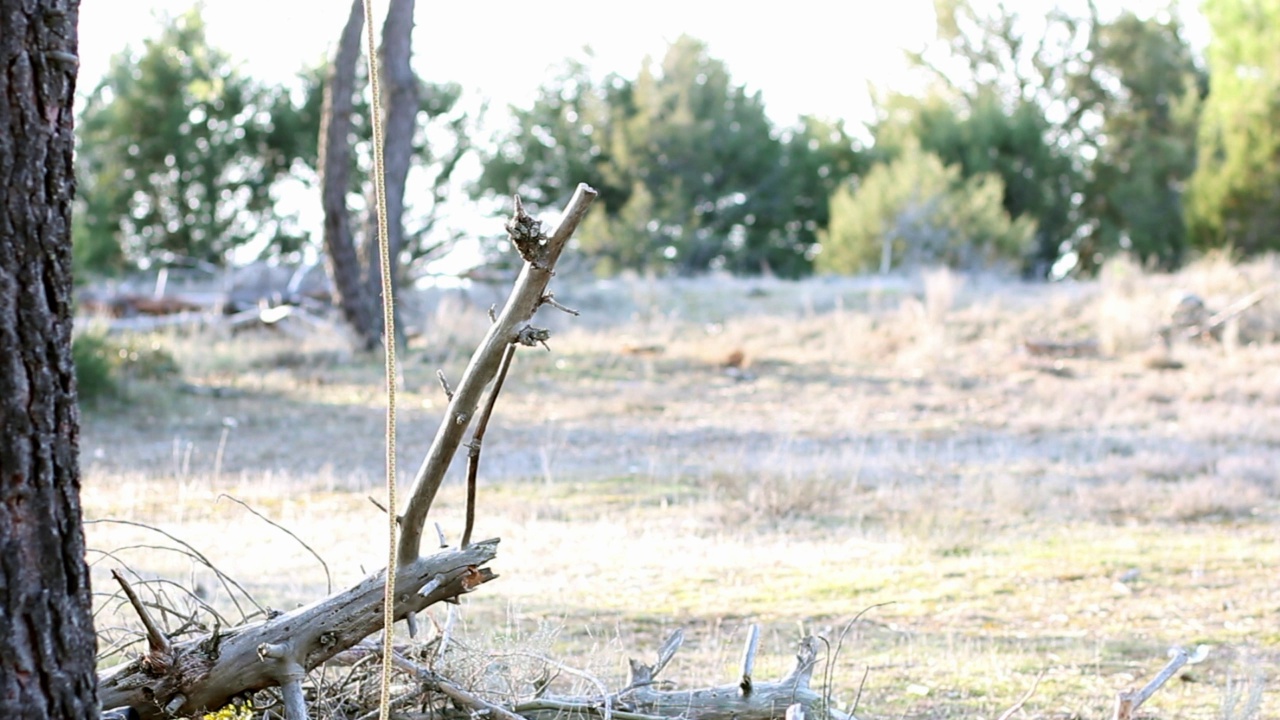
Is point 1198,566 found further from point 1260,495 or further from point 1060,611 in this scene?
point 1260,495

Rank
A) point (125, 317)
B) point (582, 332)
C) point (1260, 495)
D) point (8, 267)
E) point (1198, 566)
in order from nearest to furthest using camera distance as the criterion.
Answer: point (8, 267)
point (1198, 566)
point (1260, 495)
point (582, 332)
point (125, 317)

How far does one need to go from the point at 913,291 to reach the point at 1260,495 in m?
11.4

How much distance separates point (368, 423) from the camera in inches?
446

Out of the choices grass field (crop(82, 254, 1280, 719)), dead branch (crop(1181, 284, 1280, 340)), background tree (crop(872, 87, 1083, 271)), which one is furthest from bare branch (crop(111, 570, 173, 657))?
background tree (crop(872, 87, 1083, 271))

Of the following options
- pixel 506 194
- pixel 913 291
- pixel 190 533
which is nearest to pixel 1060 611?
pixel 190 533

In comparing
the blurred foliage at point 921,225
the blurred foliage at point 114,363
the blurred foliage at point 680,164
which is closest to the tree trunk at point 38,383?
the blurred foliage at point 114,363

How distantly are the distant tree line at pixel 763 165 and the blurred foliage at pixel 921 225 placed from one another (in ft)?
0.15

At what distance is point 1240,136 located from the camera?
24.6m

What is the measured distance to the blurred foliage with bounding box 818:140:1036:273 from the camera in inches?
992

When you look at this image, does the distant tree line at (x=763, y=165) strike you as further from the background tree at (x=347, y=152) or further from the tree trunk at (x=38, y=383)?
the tree trunk at (x=38, y=383)

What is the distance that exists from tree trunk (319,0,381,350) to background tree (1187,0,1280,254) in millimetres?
16070

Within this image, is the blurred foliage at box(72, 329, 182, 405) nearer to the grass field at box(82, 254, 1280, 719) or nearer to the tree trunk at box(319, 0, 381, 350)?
the grass field at box(82, 254, 1280, 719)

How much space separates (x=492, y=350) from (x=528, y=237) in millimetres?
281

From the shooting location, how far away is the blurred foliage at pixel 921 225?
2519 centimetres
